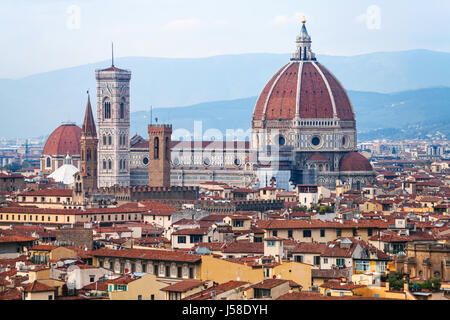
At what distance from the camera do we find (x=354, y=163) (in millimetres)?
116062

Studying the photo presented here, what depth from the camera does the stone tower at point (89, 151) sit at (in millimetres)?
97875

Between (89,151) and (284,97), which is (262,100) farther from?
(89,151)

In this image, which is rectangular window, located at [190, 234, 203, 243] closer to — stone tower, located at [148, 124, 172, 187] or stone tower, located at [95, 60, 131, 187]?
stone tower, located at [148, 124, 172, 187]

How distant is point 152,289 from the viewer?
2544 centimetres

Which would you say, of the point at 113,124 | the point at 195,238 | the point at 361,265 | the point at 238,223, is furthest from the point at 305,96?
the point at 361,265

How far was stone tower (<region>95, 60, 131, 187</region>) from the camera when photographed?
117 metres

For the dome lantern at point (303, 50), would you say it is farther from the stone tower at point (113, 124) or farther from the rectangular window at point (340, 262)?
the rectangular window at point (340, 262)

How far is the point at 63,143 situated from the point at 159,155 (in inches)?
1577

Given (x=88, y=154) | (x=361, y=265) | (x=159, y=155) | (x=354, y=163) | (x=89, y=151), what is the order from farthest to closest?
(x=354, y=163), (x=159, y=155), (x=89, y=151), (x=88, y=154), (x=361, y=265)

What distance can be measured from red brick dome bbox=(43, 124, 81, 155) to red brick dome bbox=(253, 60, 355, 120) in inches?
1030

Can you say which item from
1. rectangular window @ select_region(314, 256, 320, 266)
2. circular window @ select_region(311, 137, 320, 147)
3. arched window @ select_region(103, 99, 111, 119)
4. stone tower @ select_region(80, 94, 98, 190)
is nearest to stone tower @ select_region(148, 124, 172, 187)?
stone tower @ select_region(80, 94, 98, 190)

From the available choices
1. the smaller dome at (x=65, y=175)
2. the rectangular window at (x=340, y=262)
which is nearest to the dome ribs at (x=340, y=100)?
the smaller dome at (x=65, y=175)

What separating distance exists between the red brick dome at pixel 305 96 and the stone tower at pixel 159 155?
22024 mm
